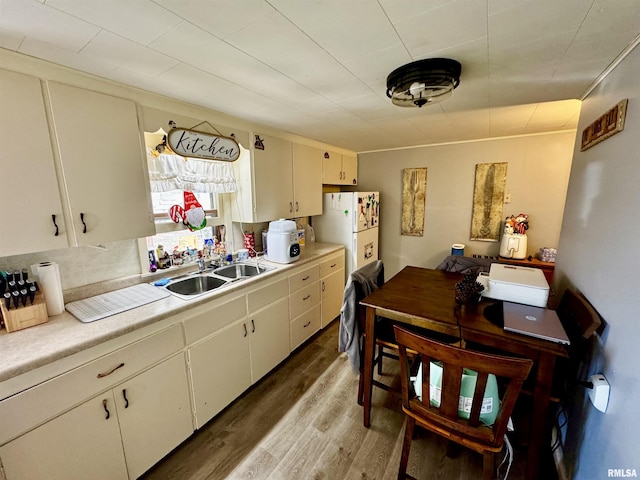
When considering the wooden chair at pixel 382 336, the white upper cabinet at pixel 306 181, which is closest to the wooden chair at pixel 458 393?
the wooden chair at pixel 382 336

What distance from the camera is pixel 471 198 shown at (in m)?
3.29

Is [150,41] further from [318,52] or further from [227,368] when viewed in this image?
[227,368]

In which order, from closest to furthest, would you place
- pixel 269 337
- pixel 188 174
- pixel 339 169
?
pixel 188 174 → pixel 269 337 → pixel 339 169

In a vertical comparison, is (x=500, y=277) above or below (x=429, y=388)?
above

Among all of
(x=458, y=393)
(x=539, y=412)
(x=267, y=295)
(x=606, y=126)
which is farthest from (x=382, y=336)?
(x=606, y=126)

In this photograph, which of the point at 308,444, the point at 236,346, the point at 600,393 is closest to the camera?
the point at 600,393

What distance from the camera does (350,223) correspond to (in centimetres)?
315

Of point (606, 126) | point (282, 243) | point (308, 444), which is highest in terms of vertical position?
point (606, 126)

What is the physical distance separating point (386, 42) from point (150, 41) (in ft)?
3.23

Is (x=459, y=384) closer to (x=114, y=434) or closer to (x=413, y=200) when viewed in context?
(x=114, y=434)

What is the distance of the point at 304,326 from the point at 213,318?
109 centimetres

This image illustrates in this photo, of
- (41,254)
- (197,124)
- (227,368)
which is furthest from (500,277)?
(41,254)

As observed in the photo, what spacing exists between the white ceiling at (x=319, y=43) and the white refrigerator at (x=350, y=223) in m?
1.42

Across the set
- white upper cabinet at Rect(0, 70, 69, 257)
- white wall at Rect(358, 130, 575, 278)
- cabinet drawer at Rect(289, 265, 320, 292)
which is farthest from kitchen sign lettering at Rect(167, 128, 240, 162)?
white wall at Rect(358, 130, 575, 278)
